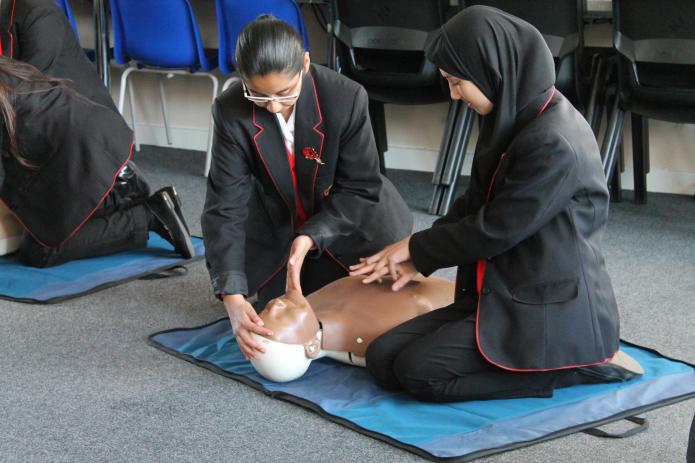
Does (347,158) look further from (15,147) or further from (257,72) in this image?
(15,147)

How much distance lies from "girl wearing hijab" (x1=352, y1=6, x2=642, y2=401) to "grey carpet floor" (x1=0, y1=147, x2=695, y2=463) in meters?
0.20

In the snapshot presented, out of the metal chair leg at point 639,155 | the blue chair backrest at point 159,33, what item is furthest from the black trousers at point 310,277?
the blue chair backrest at point 159,33

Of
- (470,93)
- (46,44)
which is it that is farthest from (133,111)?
(470,93)

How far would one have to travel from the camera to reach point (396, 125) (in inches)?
189

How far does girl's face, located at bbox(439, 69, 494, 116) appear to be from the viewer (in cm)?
191

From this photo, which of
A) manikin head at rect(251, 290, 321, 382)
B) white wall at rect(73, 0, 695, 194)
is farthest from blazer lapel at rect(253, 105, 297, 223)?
white wall at rect(73, 0, 695, 194)

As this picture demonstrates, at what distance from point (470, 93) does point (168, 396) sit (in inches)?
36.4

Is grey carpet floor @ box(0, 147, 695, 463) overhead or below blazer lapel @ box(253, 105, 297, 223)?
below

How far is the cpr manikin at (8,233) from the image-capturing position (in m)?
3.13

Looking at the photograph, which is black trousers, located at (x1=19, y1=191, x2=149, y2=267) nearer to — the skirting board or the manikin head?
the manikin head

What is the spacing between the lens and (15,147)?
2.92m

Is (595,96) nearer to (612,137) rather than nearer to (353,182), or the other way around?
(612,137)

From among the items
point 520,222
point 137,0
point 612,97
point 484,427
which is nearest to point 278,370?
point 484,427

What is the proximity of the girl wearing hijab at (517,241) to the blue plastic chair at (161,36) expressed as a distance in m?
2.62
